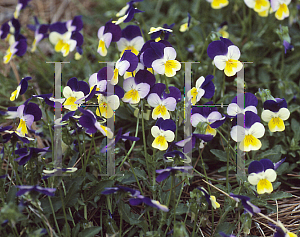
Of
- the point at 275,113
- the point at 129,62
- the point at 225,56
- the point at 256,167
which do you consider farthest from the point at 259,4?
the point at 256,167

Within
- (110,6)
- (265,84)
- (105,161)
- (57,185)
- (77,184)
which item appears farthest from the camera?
(110,6)

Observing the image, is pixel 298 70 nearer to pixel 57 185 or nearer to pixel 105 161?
pixel 105 161

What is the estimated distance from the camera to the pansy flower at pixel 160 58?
165cm

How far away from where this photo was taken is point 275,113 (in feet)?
5.67

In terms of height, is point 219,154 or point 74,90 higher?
point 74,90

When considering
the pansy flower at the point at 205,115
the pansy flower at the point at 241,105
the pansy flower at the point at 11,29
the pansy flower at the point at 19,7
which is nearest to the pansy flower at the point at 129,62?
the pansy flower at the point at 205,115

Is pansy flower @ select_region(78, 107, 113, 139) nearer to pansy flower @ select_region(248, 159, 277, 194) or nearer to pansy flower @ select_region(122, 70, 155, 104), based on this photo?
pansy flower @ select_region(122, 70, 155, 104)

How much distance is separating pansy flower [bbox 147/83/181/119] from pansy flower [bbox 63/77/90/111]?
14.0 inches

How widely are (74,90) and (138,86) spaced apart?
14.2 inches

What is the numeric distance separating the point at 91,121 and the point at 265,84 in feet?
5.38

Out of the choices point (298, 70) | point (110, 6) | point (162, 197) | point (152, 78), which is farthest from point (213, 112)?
point (110, 6)

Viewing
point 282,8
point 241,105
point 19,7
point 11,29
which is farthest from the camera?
point 19,7

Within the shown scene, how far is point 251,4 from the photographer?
226cm

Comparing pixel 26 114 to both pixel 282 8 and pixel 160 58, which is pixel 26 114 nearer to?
pixel 160 58
